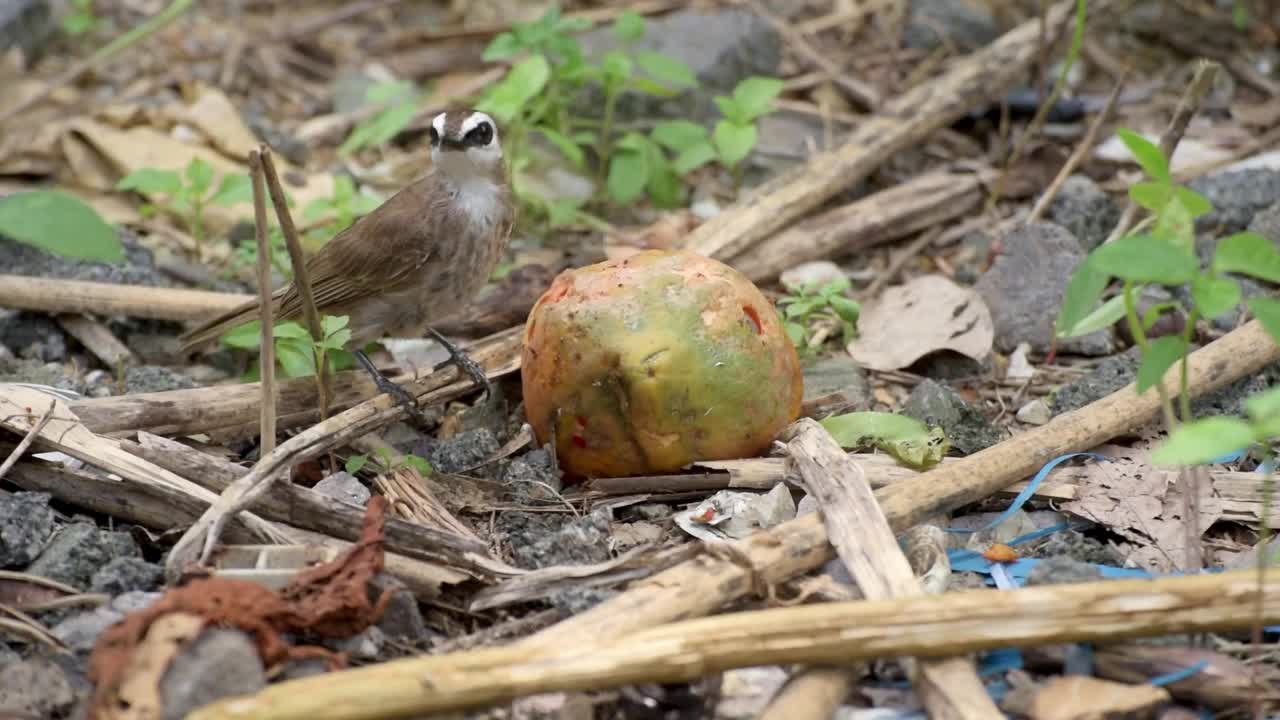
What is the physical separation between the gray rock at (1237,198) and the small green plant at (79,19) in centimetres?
574

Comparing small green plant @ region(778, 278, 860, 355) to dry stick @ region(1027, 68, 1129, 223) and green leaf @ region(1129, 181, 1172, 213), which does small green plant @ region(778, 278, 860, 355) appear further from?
green leaf @ region(1129, 181, 1172, 213)

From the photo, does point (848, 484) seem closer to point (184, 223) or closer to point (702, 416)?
point (702, 416)

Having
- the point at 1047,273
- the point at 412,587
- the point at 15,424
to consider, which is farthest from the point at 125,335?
the point at 1047,273

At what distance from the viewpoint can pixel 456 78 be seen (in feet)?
24.5

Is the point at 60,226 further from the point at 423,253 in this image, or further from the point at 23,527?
the point at 423,253

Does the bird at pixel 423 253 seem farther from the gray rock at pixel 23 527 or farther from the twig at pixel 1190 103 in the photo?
the twig at pixel 1190 103

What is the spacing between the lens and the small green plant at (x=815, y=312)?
4841 millimetres

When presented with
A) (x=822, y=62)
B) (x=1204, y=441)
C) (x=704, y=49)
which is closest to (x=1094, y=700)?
(x=1204, y=441)

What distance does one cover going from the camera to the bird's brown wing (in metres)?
4.89

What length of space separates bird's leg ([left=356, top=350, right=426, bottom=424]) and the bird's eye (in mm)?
868

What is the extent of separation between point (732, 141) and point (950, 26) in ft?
7.46

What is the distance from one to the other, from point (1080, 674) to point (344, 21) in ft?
20.9

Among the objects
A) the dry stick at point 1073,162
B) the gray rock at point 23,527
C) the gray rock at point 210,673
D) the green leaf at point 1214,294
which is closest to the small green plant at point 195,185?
the gray rock at point 23,527

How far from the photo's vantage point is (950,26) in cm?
737
